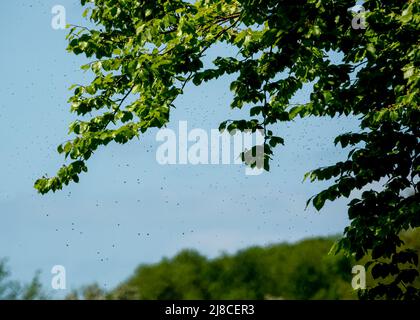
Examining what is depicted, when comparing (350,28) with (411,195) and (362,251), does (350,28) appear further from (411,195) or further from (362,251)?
(362,251)

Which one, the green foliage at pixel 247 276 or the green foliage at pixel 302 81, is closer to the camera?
the green foliage at pixel 302 81

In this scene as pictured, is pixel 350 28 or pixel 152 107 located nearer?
pixel 350 28

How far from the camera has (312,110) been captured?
12258mm

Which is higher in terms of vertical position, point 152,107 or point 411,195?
point 152,107

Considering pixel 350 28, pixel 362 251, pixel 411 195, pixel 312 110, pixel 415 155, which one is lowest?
pixel 362 251

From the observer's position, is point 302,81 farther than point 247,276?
No

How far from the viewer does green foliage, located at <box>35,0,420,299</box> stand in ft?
35.0

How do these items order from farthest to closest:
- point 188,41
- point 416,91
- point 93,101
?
Answer: point 93,101 < point 188,41 < point 416,91

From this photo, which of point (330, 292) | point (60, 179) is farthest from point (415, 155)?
point (330, 292)

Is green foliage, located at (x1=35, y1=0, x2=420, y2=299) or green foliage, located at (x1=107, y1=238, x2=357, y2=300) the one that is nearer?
green foliage, located at (x1=35, y1=0, x2=420, y2=299)

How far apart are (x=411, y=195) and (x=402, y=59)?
2326 mm

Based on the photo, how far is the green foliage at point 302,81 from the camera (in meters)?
10.7

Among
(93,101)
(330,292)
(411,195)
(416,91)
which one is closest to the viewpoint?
(416,91)

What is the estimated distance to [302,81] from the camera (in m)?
13.8
